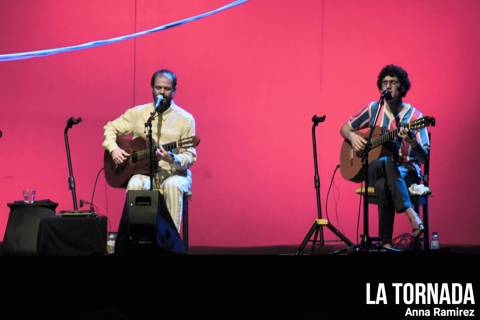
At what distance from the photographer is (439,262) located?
2189mm

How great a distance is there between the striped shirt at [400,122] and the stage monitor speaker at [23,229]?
2.23 m

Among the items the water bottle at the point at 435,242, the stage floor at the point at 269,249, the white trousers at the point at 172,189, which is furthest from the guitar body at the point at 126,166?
the water bottle at the point at 435,242

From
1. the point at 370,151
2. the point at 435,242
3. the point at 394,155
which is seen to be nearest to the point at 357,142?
the point at 370,151

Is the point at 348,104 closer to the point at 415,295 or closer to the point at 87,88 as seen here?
the point at 87,88

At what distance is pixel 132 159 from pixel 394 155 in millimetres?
1766

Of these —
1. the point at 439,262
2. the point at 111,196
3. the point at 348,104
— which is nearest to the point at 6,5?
the point at 111,196

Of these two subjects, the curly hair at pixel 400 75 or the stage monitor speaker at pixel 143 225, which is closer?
the stage monitor speaker at pixel 143 225

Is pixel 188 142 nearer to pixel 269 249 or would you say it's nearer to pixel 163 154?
pixel 163 154

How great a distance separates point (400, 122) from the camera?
471 cm

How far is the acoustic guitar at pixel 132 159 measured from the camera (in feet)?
15.6

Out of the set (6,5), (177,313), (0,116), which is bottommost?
(177,313)

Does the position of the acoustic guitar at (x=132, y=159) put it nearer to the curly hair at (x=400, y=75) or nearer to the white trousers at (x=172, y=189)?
the white trousers at (x=172, y=189)

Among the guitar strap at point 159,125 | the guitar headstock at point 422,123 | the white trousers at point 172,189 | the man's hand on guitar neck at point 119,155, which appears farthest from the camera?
the guitar strap at point 159,125

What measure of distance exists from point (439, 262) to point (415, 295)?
5.2 inches
